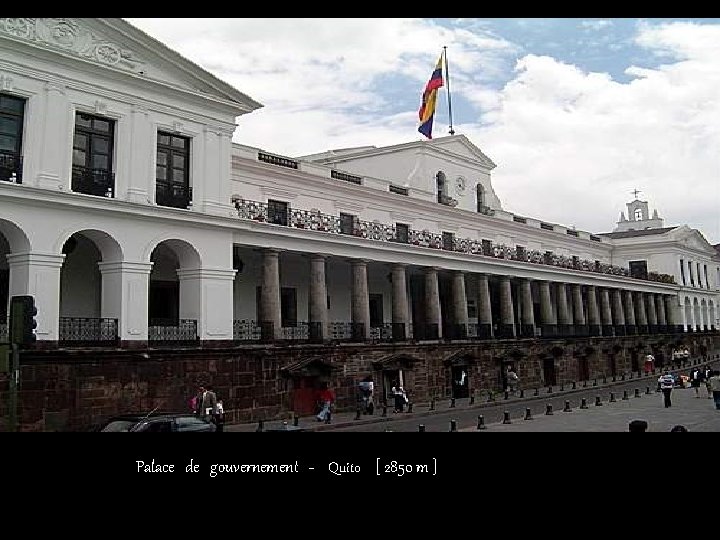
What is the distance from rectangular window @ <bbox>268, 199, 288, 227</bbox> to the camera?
32.0 metres

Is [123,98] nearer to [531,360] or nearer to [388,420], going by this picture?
[388,420]

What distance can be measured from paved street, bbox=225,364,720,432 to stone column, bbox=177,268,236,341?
372 cm

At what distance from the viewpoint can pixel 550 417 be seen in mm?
26469

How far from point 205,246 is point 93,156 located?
16.9 feet

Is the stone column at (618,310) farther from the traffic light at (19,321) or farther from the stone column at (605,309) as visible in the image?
the traffic light at (19,321)

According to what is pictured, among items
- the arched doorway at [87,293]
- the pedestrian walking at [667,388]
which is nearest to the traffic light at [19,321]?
the arched doorway at [87,293]

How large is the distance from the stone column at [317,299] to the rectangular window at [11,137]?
13189mm

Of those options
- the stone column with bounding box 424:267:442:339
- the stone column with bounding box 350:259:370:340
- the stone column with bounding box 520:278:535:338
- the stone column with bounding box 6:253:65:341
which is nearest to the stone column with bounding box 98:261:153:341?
the stone column with bounding box 6:253:65:341

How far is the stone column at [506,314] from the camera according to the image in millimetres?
42031

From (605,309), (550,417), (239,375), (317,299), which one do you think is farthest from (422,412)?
(605,309)
